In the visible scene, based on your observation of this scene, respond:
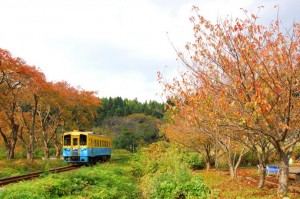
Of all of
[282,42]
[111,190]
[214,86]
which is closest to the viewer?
[282,42]

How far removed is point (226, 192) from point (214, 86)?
3.91 m

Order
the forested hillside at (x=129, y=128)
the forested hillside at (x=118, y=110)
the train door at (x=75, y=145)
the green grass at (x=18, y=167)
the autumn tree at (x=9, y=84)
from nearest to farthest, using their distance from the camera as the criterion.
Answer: the green grass at (x=18, y=167), the autumn tree at (x=9, y=84), the train door at (x=75, y=145), the forested hillside at (x=129, y=128), the forested hillside at (x=118, y=110)

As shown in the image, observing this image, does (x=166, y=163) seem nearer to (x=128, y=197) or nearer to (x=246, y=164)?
(x=128, y=197)

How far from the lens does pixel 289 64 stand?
6117 mm

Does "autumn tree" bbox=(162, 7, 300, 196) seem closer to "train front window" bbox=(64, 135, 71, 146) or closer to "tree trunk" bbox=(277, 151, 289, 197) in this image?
"tree trunk" bbox=(277, 151, 289, 197)

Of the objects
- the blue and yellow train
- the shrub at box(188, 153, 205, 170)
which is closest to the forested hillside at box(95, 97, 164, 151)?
the blue and yellow train

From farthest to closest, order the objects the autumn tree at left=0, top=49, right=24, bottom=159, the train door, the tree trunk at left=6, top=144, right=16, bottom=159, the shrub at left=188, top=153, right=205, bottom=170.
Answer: the tree trunk at left=6, top=144, right=16, bottom=159 → the train door → the shrub at left=188, top=153, right=205, bottom=170 → the autumn tree at left=0, top=49, right=24, bottom=159

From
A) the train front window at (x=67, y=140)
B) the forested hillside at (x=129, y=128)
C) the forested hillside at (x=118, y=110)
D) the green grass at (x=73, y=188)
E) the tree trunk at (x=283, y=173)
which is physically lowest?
the green grass at (x=73, y=188)

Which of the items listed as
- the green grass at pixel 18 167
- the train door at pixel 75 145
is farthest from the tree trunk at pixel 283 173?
the train door at pixel 75 145

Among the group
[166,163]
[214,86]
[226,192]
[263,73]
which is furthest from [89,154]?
[263,73]

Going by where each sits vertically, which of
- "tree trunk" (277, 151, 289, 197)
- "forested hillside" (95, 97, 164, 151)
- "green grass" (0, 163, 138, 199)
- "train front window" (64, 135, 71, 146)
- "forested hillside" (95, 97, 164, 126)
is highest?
"forested hillside" (95, 97, 164, 126)

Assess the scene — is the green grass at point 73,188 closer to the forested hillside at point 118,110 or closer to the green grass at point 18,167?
the green grass at point 18,167

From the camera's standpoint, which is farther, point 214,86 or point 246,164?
point 246,164

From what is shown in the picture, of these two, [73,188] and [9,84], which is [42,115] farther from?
[73,188]
